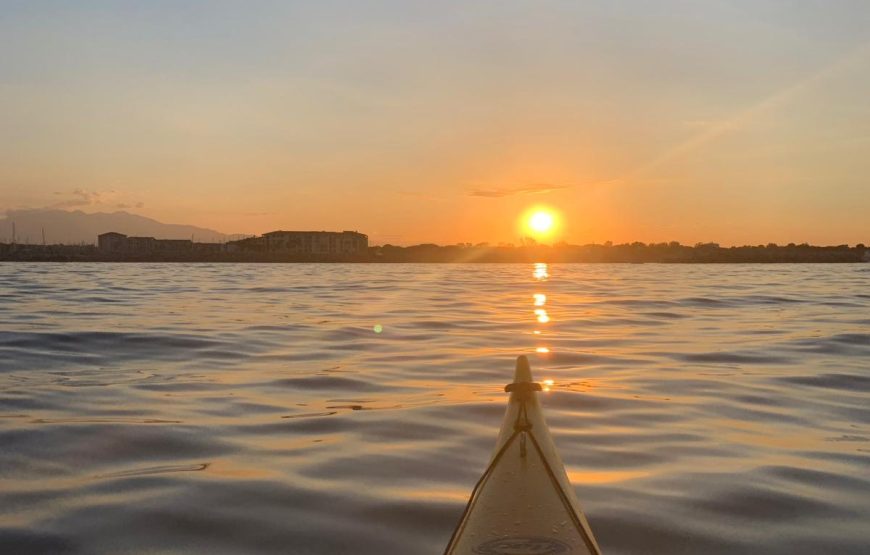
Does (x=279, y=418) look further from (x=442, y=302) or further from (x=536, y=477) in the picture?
(x=442, y=302)

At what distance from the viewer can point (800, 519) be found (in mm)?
5723

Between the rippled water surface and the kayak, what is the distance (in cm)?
92

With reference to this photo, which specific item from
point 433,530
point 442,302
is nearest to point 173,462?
point 433,530

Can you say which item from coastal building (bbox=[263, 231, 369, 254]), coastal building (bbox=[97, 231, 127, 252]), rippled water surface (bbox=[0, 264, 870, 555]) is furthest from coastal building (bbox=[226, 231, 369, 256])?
rippled water surface (bbox=[0, 264, 870, 555])

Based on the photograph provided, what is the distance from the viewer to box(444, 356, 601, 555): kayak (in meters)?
3.78

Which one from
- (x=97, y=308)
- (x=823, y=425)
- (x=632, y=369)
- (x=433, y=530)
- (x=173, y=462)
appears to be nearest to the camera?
(x=433, y=530)

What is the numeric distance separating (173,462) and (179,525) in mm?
1776

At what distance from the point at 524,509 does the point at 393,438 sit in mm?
4195

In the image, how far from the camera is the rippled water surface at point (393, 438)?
549 cm

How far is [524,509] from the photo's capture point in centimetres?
414

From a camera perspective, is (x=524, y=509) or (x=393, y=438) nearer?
(x=524, y=509)

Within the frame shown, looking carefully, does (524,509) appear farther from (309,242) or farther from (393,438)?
(309,242)

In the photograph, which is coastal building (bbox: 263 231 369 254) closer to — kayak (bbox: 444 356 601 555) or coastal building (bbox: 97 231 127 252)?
coastal building (bbox: 97 231 127 252)

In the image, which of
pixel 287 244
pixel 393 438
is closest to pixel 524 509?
pixel 393 438
